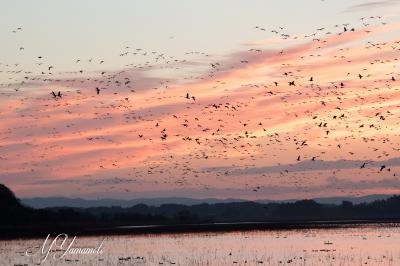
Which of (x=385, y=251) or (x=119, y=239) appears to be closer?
(x=385, y=251)

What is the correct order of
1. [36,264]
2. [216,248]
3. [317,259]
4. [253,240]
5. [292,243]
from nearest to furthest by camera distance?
[36,264], [317,259], [216,248], [292,243], [253,240]

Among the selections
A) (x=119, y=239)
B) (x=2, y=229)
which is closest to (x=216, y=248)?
(x=119, y=239)

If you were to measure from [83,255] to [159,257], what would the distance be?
6.81 metres

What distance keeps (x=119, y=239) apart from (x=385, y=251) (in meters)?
31.7

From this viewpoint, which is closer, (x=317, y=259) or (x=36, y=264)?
(x=36, y=264)

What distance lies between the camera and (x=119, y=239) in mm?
94000

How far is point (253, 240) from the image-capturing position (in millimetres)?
92875

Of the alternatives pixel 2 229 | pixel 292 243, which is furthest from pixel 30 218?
pixel 292 243

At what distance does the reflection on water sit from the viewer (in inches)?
2491

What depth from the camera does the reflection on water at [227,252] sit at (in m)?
63.3

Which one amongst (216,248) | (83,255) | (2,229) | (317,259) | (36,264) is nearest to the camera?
(36,264)

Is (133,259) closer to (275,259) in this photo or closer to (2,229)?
(275,259)

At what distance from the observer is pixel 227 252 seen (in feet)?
238

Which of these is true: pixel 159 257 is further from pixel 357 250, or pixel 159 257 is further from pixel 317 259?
pixel 357 250
